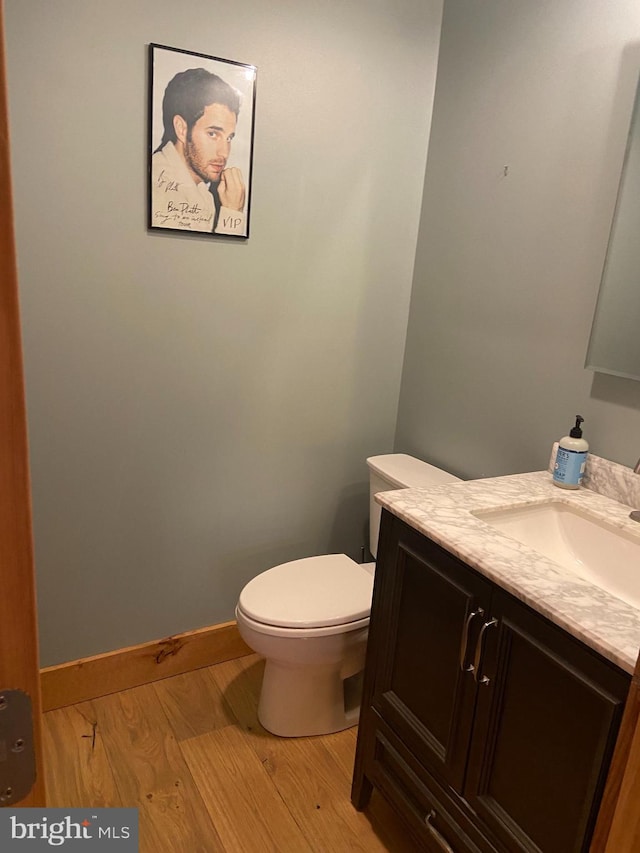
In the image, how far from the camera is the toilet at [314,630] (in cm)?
174

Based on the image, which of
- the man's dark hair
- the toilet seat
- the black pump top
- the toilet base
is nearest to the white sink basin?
the black pump top

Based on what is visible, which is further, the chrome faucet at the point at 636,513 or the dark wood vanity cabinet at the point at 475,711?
the chrome faucet at the point at 636,513

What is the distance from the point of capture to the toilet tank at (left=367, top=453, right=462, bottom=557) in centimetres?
202

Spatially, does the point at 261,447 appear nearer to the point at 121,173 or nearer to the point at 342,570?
the point at 342,570

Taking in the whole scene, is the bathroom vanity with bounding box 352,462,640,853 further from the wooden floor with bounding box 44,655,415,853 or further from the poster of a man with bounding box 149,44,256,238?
the poster of a man with bounding box 149,44,256,238

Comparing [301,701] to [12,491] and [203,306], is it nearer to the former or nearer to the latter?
[203,306]

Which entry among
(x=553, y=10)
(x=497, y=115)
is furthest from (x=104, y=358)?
(x=553, y=10)

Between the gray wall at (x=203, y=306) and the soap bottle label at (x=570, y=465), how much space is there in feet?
2.79

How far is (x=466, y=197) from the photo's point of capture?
6.55 feet

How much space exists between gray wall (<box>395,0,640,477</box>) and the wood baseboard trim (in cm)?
101

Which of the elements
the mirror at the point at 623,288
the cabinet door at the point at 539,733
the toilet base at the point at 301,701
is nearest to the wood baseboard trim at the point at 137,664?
the toilet base at the point at 301,701

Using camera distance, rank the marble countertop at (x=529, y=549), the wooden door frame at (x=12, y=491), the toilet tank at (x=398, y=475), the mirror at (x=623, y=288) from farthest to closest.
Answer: the toilet tank at (x=398, y=475) → the mirror at (x=623, y=288) → the marble countertop at (x=529, y=549) → the wooden door frame at (x=12, y=491)

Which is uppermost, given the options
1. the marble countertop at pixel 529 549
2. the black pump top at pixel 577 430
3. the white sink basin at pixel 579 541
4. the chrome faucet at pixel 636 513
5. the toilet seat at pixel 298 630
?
the black pump top at pixel 577 430

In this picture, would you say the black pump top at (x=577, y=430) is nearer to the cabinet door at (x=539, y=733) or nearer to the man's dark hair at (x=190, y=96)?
the cabinet door at (x=539, y=733)
